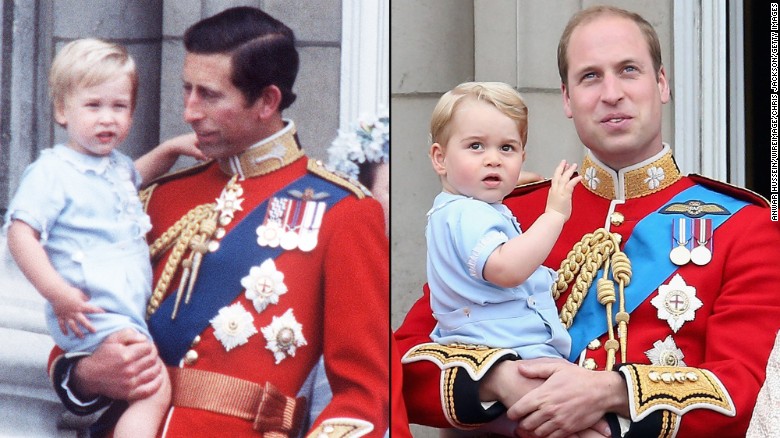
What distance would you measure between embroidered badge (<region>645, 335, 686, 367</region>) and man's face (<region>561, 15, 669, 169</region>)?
0.47m

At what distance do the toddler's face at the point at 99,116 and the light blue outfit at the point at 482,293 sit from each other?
679mm

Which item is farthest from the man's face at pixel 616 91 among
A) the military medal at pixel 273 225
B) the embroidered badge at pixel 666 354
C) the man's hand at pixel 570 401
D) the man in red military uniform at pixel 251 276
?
the military medal at pixel 273 225

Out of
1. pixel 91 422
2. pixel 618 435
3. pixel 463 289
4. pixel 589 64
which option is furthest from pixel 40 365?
pixel 589 64

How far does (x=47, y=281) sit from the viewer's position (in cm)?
247

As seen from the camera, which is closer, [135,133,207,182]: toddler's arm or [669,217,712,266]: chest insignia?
[135,133,207,182]: toddler's arm

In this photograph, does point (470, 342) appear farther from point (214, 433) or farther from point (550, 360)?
point (214, 433)

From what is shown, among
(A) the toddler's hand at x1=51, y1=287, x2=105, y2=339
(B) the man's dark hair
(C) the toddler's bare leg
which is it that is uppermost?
(B) the man's dark hair

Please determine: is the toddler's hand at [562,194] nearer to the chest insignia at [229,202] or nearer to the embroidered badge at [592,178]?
the embroidered badge at [592,178]

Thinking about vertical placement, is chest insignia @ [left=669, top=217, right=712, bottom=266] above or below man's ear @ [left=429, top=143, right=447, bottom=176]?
below

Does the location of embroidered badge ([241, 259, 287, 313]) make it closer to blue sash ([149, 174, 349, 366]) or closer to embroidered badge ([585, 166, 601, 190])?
blue sash ([149, 174, 349, 366])

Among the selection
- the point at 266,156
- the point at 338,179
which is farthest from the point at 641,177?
the point at 266,156

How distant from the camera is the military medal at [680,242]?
2836 mm

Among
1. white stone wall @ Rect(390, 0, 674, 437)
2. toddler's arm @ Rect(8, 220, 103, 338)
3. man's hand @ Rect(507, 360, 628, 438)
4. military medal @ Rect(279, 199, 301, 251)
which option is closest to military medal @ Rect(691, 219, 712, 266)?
man's hand @ Rect(507, 360, 628, 438)

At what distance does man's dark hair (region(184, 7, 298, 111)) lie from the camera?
8.12 feet
